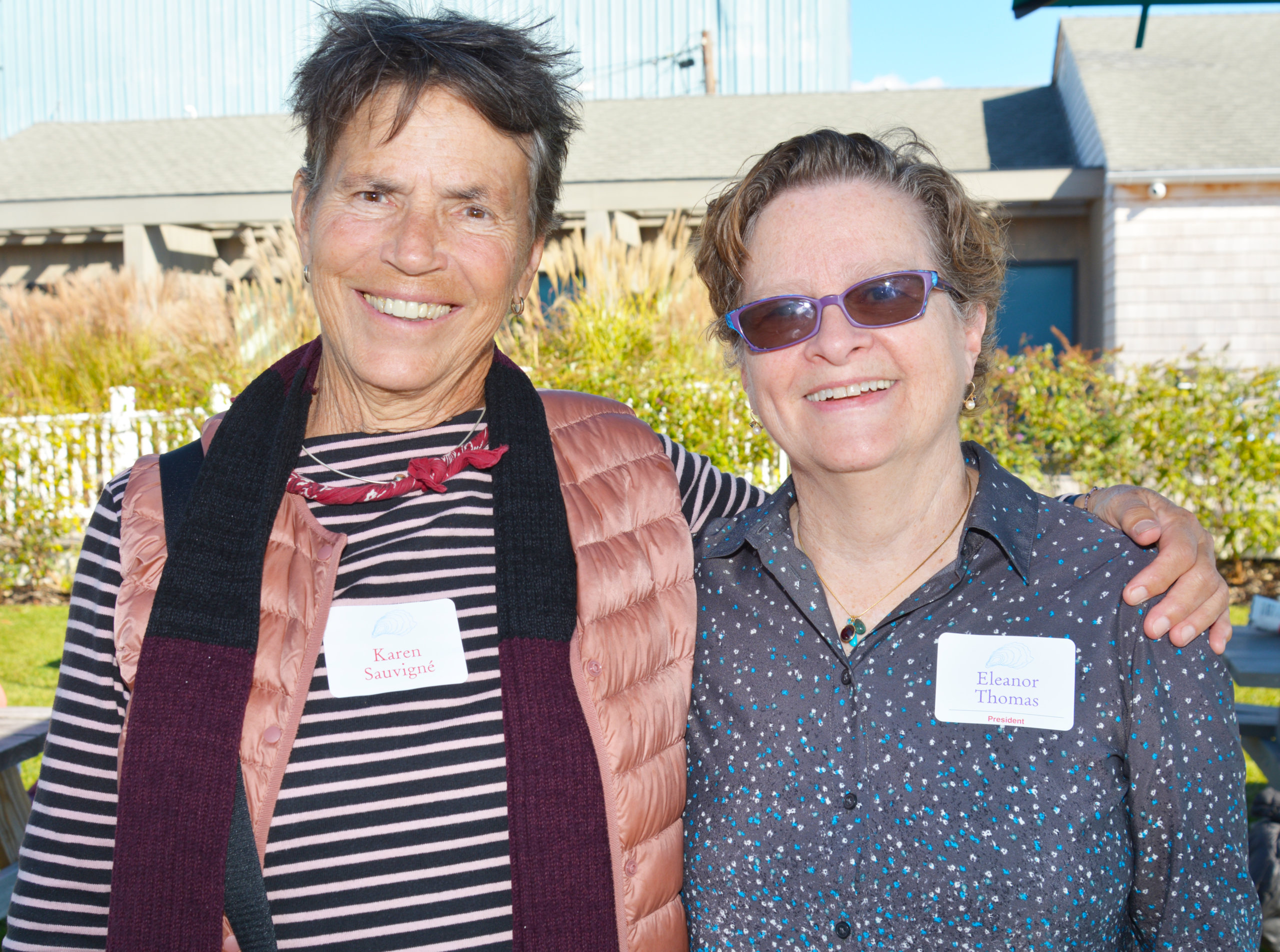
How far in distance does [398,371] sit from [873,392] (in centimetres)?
94

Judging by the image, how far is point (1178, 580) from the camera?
1.58 m

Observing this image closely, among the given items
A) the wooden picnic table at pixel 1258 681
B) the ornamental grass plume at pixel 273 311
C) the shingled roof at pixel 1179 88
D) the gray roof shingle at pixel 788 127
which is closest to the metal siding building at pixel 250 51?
the gray roof shingle at pixel 788 127

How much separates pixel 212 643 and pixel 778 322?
1.20 m

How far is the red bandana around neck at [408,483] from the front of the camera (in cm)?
185

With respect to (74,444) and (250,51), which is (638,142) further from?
(250,51)

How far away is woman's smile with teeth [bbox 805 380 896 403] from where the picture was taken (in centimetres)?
176

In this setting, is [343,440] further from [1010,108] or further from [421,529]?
[1010,108]

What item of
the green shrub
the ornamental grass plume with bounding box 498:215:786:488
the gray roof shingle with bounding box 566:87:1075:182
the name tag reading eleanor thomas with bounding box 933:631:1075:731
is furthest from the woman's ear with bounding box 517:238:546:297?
the gray roof shingle with bounding box 566:87:1075:182

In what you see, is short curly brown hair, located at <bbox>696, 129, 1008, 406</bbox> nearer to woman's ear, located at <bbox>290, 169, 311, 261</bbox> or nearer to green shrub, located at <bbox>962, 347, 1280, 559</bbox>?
woman's ear, located at <bbox>290, 169, 311, 261</bbox>

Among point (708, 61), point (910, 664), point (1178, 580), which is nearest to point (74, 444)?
point (910, 664)

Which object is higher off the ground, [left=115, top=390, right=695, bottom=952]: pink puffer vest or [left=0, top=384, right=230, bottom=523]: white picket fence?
[left=115, top=390, right=695, bottom=952]: pink puffer vest

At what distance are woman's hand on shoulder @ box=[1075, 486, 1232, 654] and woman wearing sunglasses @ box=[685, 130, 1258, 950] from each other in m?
0.03

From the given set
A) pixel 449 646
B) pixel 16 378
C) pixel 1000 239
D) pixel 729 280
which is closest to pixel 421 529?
pixel 449 646

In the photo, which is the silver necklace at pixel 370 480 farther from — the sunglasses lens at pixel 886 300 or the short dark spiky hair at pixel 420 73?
the sunglasses lens at pixel 886 300
